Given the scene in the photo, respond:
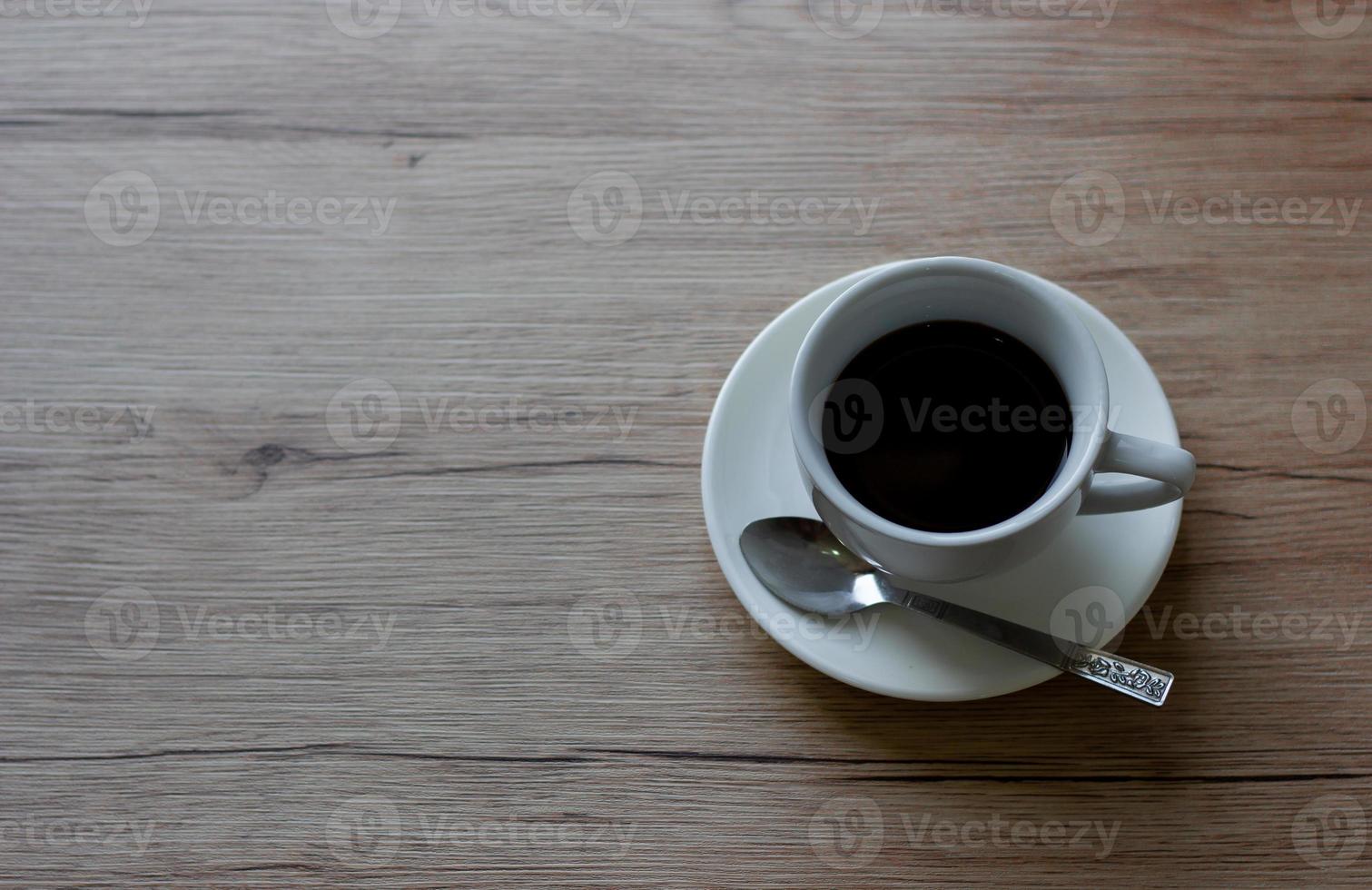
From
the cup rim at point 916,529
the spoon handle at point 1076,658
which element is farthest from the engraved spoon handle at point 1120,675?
the cup rim at point 916,529

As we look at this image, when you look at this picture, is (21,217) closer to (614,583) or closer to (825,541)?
(614,583)

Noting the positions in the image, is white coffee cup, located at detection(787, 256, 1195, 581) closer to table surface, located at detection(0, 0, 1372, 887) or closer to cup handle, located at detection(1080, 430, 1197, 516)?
cup handle, located at detection(1080, 430, 1197, 516)

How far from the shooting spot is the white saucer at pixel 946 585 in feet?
2.27

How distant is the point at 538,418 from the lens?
856 mm

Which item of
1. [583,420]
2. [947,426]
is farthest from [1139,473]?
[583,420]

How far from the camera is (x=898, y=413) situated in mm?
708

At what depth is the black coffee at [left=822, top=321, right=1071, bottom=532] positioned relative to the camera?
2.26 feet

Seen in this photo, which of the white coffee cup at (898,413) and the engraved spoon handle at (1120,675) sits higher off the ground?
the white coffee cup at (898,413)

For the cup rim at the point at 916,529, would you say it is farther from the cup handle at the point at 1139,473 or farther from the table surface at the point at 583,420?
the table surface at the point at 583,420

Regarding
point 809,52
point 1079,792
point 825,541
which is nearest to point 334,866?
point 825,541

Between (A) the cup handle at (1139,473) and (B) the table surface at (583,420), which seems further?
(B) the table surface at (583,420)

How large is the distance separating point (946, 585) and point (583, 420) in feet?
1.08

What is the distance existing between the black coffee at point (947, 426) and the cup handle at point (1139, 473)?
4 cm

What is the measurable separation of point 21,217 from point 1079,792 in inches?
40.9
